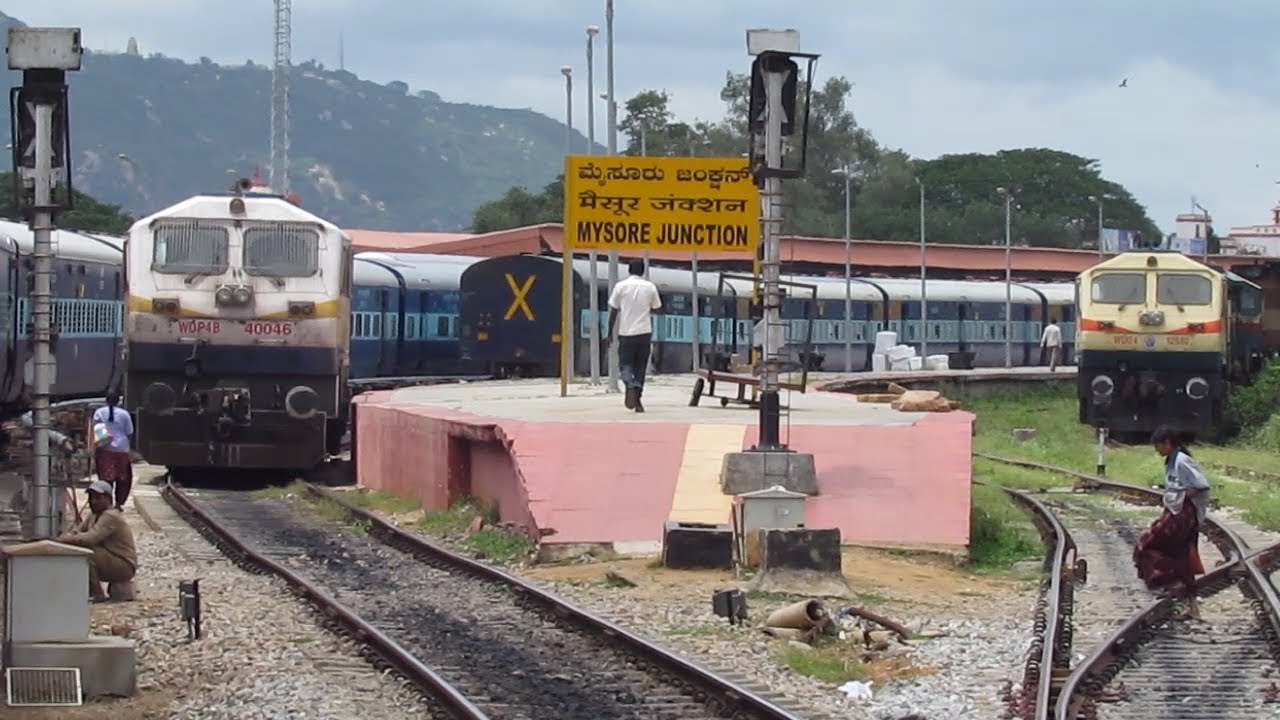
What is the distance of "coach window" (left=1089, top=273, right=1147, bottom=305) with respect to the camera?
32.4 meters

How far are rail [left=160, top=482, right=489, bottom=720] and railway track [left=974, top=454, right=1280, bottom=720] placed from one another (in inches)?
107

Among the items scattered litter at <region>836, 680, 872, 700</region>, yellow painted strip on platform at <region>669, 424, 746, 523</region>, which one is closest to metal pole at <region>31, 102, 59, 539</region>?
scattered litter at <region>836, 680, 872, 700</region>

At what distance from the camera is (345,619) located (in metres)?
13.0

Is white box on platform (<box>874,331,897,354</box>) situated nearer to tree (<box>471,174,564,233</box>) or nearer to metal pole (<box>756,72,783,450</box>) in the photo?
metal pole (<box>756,72,783,450</box>)

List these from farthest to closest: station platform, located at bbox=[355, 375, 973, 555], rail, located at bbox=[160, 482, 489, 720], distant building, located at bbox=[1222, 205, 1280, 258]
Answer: distant building, located at bbox=[1222, 205, 1280, 258] < station platform, located at bbox=[355, 375, 973, 555] < rail, located at bbox=[160, 482, 489, 720]

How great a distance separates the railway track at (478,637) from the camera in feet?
34.2

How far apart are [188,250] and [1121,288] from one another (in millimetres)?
15279

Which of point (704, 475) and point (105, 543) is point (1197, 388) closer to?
point (704, 475)

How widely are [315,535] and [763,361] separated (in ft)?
15.2

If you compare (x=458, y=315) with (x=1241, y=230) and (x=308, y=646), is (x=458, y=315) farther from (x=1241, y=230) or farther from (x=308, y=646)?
(x=1241, y=230)

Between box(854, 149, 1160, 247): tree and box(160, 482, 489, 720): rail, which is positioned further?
box(854, 149, 1160, 247): tree

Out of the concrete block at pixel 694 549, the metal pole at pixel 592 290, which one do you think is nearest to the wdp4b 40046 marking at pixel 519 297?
the metal pole at pixel 592 290

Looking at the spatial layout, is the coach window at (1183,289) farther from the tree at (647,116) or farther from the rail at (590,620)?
the tree at (647,116)

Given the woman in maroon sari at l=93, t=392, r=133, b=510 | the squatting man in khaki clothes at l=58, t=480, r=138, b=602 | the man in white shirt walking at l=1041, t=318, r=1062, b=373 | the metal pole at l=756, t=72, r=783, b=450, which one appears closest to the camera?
the squatting man in khaki clothes at l=58, t=480, r=138, b=602
